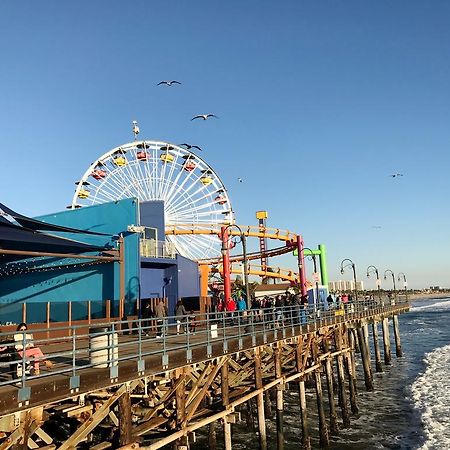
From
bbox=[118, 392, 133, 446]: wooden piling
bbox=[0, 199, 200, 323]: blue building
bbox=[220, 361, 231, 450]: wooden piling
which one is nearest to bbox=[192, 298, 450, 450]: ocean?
bbox=[220, 361, 231, 450]: wooden piling

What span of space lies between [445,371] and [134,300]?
23.0 metres

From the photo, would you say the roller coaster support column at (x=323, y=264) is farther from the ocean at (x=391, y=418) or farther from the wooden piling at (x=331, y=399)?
the wooden piling at (x=331, y=399)

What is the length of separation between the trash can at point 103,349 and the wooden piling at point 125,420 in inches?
27.1

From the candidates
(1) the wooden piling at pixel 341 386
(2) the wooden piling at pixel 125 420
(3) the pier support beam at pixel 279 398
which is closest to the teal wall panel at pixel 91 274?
(3) the pier support beam at pixel 279 398

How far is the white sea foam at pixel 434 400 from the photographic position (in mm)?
18391

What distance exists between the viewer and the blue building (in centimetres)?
2242

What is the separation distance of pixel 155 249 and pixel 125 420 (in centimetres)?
1645

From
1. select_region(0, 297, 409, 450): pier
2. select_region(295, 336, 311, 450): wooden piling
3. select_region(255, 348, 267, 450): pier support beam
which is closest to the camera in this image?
select_region(0, 297, 409, 450): pier

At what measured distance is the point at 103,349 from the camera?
9.15m

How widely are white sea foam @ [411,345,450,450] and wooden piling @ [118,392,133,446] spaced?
515 inches

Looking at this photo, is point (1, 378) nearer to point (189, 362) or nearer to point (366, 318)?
point (189, 362)

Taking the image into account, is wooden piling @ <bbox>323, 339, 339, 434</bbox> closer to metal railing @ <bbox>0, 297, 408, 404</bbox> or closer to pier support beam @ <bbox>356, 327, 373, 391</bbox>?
metal railing @ <bbox>0, 297, 408, 404</bbox>

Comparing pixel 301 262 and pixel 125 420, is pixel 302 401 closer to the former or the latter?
pixel 125 420

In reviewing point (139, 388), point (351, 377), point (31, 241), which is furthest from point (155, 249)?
point (139, 388)
